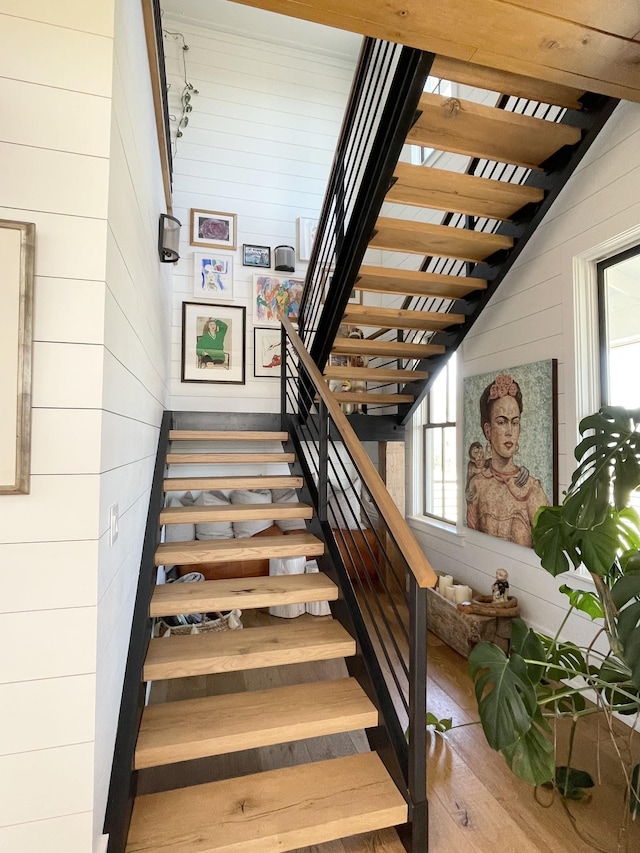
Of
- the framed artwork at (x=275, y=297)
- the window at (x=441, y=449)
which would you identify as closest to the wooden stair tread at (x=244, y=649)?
the window at (x=441, y=449)

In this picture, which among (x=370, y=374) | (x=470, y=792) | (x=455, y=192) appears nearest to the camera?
(x=470, y=792)

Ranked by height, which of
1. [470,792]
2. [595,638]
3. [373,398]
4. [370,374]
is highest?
[370,374]

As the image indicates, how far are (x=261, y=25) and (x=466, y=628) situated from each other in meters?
5.85

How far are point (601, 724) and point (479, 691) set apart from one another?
1312mm

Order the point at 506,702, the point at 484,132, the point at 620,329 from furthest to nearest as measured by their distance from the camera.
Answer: the point at 620,329
the point at 484,132
the point at 506,702

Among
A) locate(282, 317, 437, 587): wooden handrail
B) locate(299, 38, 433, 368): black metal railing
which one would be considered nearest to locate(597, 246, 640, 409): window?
locate(299, 38, 433, 368): black metal railing

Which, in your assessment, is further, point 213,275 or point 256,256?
point 256,256

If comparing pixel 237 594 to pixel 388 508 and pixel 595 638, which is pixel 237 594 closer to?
pixel 388 508

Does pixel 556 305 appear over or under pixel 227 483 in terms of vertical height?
A: over

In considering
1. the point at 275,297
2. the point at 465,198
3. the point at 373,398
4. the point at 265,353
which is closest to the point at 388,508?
the point at 465,198

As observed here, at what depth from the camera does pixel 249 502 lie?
4.25 metres

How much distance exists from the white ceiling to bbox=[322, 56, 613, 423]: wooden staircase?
234 cm

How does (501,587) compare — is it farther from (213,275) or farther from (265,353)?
(213,275)

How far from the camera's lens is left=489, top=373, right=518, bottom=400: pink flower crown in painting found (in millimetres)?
A: 3068
